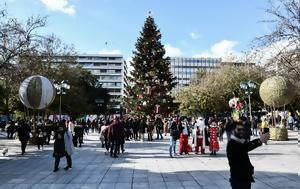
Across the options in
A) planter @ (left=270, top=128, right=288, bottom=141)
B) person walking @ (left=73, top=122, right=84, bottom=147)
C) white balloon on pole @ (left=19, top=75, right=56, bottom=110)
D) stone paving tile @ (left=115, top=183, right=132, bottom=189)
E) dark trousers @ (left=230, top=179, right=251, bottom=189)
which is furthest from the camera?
planter @ (left=270, top=128, right=288, bottom=141)

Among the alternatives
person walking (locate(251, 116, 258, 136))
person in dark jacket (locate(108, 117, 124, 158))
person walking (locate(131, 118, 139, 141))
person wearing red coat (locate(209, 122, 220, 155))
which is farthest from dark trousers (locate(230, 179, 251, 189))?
person walking (locate(251, 116, 258, 136))

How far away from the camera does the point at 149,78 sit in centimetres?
5331

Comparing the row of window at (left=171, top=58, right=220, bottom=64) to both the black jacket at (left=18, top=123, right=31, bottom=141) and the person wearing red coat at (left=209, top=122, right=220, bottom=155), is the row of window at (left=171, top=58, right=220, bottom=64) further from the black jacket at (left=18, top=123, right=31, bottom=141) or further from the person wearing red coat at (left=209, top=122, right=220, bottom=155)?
the person wearing red coat at (left=209, top=122, right=220, bottom=155)

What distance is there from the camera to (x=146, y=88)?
52156mm

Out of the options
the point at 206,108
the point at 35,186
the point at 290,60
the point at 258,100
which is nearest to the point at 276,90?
the point at 290,60

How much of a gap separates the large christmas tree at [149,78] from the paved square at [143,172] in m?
32.1

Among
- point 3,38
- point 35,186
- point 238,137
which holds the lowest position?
point 35,186

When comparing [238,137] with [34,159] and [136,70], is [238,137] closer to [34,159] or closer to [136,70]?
[34,159]

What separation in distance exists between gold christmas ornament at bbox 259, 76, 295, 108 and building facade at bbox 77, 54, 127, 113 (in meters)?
120

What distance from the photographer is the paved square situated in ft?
36.9

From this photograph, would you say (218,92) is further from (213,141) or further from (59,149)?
(59,149)

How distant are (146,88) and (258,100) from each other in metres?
16.1

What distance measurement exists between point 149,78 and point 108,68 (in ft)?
329

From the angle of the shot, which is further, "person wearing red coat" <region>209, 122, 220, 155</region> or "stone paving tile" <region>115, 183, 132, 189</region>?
"person wearing red coat" <region>209, 122, 220, 155</region>
